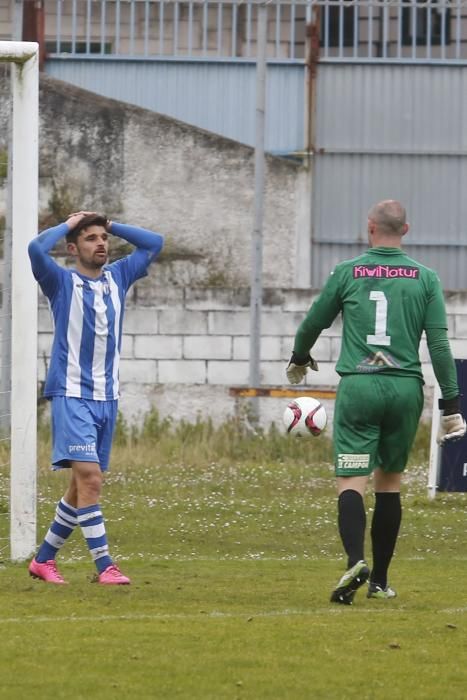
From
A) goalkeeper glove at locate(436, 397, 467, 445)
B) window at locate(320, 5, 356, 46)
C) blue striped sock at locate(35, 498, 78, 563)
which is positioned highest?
window at locate(320, 5, 356, 46)

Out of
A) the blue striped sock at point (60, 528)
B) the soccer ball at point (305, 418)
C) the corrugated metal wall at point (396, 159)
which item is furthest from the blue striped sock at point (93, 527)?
the corrugated metal wall at point (396, 159)

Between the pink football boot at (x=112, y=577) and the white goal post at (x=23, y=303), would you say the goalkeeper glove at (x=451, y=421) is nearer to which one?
the pink football boot at (x=112, y=577)

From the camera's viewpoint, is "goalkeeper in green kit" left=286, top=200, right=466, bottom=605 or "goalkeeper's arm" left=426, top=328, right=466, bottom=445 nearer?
"goalkeeper in green kit" left=286, top=200, right=466, bottom=605

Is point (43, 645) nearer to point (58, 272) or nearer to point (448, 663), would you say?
point (448, 663)

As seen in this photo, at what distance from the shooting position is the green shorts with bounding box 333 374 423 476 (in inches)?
329

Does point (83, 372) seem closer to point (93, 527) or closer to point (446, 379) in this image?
point (93, 527)

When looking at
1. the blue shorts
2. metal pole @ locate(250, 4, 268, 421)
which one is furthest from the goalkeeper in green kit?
metal pole @ locate(250, 4, 268, 421)

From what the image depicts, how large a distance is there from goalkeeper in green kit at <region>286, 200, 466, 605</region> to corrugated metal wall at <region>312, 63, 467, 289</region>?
42.2ft

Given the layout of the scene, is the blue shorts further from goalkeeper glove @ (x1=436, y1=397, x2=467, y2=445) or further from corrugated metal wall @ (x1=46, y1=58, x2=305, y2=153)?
corrugated metal wall @ (x1=46, y1=58, x2=305, y2=153)

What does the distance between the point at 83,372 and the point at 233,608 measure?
4.98 ft

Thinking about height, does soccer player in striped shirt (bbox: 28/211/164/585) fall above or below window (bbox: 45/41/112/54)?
below

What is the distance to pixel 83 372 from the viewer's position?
8906 mm

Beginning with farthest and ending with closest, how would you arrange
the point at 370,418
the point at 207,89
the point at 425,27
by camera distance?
the point at 207,89
the point at 425,27
the point at 370,418

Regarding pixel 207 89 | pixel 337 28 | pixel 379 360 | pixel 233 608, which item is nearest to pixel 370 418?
pixel 379 360
